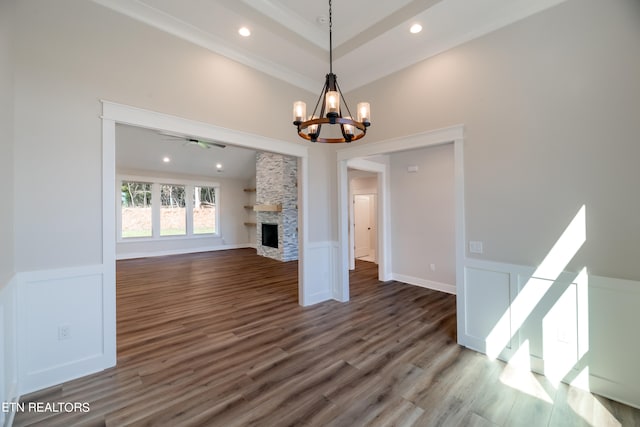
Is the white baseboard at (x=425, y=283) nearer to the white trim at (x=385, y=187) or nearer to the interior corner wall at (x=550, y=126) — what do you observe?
the white trim at (x=385, y=187)

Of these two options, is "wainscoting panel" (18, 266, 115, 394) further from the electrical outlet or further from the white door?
the white door

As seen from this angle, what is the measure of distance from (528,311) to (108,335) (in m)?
4.03

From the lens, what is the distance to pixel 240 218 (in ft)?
36.0

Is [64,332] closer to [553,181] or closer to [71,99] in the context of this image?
[71,99]

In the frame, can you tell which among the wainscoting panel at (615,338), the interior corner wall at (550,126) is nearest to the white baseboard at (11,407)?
the interior corner wall at (550,126)

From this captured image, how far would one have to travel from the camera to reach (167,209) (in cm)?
944

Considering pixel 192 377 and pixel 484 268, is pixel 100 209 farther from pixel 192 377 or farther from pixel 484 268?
pixel 484 268

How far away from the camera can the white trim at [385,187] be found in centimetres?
294

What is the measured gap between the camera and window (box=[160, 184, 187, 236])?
932 centimetres

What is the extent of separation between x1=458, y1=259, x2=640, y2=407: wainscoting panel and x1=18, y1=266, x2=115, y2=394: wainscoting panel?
3.72 metres

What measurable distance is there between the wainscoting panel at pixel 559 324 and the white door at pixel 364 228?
16.8 feet

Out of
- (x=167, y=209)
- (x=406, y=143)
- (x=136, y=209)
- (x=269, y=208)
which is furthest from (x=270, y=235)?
(x=406, y=143)

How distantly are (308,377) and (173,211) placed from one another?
9.06m

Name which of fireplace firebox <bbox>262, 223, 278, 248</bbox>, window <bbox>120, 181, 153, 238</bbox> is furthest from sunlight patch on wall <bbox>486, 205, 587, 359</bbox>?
window <bbox>120, 181, 153, 238</bbox>
